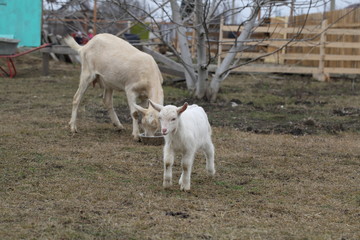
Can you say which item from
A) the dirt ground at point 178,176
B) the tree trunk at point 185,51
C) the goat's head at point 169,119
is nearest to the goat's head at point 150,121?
the dirt ground at point 178,176

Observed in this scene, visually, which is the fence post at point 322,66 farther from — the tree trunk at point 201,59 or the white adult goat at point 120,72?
the white adult goat at point 120,72

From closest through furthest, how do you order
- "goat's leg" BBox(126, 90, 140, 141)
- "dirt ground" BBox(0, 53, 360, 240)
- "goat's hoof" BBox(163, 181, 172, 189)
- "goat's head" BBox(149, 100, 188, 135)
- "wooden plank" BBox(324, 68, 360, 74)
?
"dirt ground" BBox(0, 53, 360, 240), "goat's head" BBox(149, 100, 188, 135), "goat's hoof" BBox(163, 181, 172, 189), "goat's leg" BBox(126, 90, 140, 141), "wooden plank" BBox(324, 68, 360, 74)

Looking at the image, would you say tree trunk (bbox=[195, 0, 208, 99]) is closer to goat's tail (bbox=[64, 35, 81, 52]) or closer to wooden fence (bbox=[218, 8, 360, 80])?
goat's tail (bbox=[64, 35, 81, 52])

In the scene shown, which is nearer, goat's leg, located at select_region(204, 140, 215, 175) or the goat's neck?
goat's leg, located at select_region(204, 140, 215, 175)

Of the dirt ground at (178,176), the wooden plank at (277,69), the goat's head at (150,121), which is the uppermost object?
the wooden plank at (277,69)

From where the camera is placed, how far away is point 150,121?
802 cm

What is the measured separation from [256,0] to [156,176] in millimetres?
4694

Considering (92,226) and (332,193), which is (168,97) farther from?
(92,226)

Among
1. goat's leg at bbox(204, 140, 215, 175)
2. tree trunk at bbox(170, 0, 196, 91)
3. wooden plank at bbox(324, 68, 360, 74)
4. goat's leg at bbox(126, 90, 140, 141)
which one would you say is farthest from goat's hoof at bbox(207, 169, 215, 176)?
wooden plank at bbox(324, 68, 360, 74)

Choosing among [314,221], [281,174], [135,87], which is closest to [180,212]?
[314,221]

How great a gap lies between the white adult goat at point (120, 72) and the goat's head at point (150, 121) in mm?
565

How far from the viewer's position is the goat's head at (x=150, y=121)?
7.95m

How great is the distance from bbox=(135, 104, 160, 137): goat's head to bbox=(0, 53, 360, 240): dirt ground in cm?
24

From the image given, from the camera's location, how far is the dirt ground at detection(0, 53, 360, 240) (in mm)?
4609
